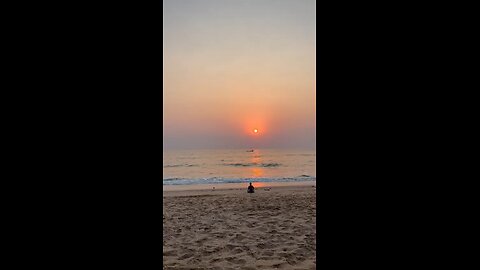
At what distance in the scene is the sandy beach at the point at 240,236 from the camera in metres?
3.89

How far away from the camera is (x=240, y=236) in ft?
16.9

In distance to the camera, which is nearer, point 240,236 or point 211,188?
point 240,236

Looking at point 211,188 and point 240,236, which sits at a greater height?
point 240,236

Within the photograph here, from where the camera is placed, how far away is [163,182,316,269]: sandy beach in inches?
153

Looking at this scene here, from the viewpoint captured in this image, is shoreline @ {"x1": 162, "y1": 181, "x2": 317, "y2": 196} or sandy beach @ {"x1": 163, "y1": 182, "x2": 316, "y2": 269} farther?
shoreline @ {"x1": 162, "y1": 181, "x2": 317, "y2": 196}

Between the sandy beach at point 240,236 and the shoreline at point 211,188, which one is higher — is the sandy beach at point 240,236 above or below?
above

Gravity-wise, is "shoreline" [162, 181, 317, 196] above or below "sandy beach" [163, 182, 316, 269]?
below

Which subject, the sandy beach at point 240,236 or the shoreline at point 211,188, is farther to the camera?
the shoreline at point 211,188
